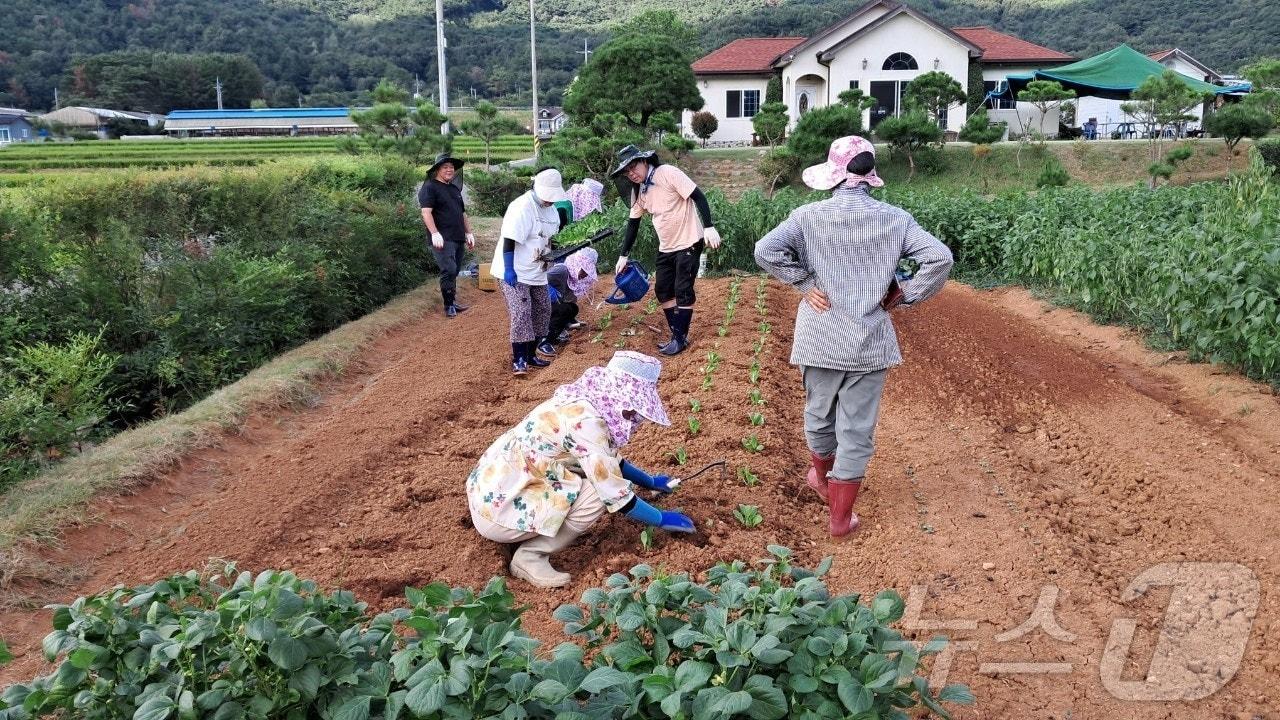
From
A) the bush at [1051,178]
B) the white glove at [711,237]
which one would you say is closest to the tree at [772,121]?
the bush at [1051,178]

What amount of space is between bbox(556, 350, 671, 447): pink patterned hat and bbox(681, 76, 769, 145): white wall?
107ft

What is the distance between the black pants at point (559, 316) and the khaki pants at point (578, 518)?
170 inches

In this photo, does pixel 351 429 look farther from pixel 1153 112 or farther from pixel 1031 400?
pixel 1153 112

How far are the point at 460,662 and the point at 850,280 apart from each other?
2.59m

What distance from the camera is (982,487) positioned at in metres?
4.98

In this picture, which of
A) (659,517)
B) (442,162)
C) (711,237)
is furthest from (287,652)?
(442,162)

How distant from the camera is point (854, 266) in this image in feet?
13.5

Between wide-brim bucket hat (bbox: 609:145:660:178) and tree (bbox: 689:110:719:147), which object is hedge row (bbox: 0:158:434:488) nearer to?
wide-brim bucket hat (bbox: 609:145:660:178)

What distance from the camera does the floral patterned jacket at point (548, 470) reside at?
3.67 m

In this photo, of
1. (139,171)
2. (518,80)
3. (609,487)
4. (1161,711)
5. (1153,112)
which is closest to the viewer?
(1161,711)

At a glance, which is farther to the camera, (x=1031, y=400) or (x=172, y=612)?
(x=1031, y=400)

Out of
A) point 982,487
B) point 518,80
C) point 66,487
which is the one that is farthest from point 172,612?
point 518,80

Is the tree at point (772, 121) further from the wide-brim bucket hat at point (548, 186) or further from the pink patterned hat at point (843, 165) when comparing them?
the pink patterned hat at point (843, 165)

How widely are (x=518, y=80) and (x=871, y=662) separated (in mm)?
89872
